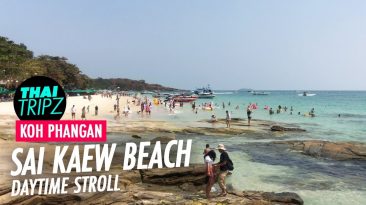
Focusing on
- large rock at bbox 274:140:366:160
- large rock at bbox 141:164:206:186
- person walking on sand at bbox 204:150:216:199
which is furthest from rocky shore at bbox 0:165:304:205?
large rock at bbox 274:140:366:160

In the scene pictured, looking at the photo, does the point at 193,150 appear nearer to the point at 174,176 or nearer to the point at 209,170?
the point at 174,176

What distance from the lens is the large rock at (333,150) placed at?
90.7ft

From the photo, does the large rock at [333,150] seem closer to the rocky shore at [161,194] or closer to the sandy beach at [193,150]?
the sandy beach at [193,150]

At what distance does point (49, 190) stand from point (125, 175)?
3.96m

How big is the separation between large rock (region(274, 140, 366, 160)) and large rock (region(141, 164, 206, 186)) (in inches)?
531

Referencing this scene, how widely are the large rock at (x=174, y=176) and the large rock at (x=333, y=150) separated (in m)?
13.5

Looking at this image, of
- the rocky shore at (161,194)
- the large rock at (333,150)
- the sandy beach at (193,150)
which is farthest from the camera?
the large rock at (333,150)

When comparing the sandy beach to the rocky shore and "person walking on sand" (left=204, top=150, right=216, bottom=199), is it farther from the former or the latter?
"person walking on sand" (left=204, top=150, right=216, bottom=199)

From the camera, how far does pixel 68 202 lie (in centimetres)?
1304

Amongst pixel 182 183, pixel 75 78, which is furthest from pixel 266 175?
pixel 75 78

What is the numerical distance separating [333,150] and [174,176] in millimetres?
15955

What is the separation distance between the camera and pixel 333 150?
28828 millimetres

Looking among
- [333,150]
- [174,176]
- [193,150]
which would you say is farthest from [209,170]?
[333,150]

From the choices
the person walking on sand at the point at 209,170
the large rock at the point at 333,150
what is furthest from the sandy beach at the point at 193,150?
the person walking on sand at the point at 209,170
